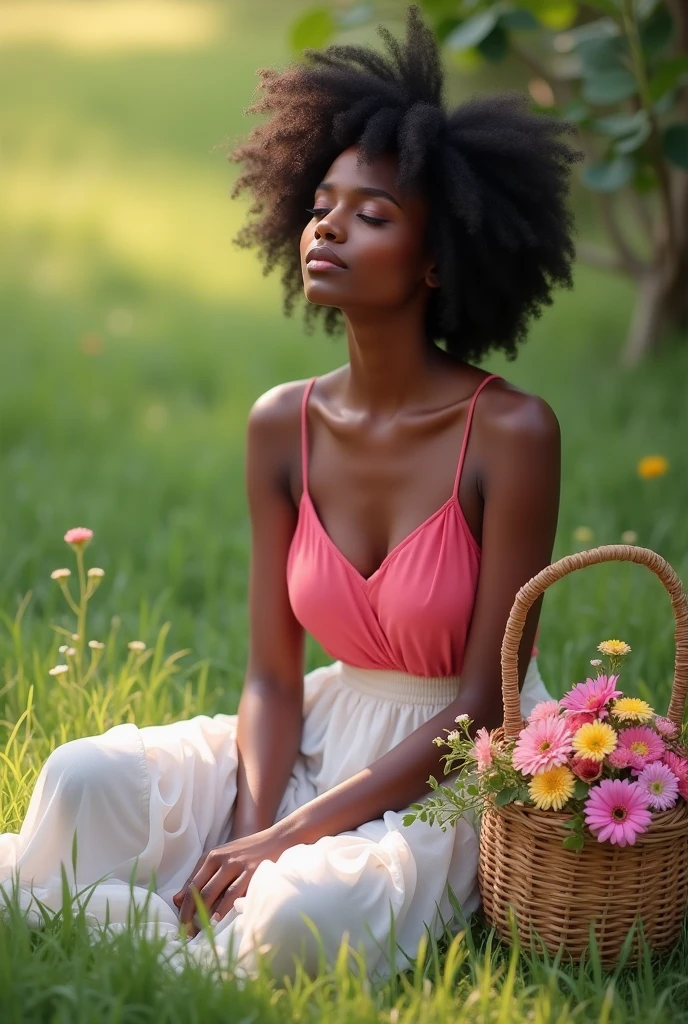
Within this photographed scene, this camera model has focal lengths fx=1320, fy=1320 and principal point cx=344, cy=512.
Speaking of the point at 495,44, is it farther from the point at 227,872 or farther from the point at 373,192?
the point at 227,872

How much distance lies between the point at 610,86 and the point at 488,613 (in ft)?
8.79

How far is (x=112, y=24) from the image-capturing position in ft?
48.9

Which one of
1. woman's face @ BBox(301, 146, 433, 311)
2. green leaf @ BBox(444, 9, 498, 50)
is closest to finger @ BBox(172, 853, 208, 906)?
woman's face @ BBox(301, 146, 433, 311)

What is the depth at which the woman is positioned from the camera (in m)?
2.44

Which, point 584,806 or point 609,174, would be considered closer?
point 584,806

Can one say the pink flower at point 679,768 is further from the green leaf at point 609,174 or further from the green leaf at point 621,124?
the green leaf at point 621,124

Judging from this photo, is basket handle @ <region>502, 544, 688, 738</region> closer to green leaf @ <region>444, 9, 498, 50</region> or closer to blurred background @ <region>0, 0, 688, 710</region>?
blurred background @ <region>0, 0, 688, 710</region>

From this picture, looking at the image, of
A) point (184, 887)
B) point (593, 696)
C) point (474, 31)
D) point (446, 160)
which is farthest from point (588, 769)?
point (474, 31)

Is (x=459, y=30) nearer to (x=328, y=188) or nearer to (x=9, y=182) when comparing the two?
(x=328, y=188)

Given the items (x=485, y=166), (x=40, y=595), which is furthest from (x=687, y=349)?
(x=485, y=166)

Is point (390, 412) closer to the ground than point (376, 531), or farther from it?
farther from it

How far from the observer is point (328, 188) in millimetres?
2572

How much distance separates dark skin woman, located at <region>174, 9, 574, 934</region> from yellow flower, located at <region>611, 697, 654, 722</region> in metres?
0.27

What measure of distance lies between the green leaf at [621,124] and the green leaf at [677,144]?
106mm
